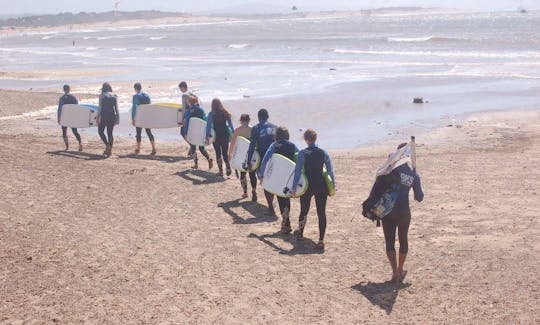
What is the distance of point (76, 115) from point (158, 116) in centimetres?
181

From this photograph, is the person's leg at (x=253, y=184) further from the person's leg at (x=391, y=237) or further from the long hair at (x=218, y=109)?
the person's leg at (x=391, y=237)

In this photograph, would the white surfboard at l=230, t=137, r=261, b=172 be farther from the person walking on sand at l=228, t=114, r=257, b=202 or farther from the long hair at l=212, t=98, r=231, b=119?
the long hair at l=212, t=98, r=231, b=119

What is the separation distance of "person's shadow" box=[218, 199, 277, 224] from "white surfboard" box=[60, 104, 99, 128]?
580 cm

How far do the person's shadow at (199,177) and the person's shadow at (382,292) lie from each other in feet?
18.9

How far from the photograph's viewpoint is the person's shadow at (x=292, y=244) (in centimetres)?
891

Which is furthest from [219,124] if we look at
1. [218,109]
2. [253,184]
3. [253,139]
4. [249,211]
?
[253,139]

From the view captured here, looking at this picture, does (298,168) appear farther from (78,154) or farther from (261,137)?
(78,154)

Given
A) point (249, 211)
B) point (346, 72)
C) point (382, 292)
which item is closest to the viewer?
point (382, 292)

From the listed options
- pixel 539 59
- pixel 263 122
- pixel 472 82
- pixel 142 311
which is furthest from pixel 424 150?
pixel 539 59

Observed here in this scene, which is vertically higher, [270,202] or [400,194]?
[400,194]

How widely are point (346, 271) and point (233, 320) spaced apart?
6.54 feet

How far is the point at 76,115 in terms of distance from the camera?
1606cm

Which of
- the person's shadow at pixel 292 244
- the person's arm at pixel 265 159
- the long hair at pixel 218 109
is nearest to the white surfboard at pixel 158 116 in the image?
the long hair at pixel 218 109

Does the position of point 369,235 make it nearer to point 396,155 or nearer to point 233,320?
point 396,155
